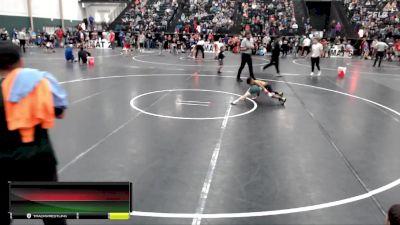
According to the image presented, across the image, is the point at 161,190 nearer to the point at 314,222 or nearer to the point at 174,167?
the point at 174,167

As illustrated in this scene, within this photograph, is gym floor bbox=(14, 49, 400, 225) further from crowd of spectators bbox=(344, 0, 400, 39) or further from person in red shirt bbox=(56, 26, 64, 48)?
person in red shirt bbox=(56, 26, 64, 48)

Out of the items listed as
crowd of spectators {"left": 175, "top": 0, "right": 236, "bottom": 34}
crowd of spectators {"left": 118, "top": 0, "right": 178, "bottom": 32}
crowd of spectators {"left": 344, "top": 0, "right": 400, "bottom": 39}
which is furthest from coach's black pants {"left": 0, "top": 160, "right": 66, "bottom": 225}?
crowd of spectators {"left": 118, "top": 0, "right": 178, "bottom": 32}

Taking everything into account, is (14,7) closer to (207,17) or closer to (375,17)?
(207,17)

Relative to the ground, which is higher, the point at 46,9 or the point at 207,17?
the point at 46,9

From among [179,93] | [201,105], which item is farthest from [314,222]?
[179,93]

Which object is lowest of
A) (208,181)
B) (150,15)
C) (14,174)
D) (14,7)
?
(208,181)

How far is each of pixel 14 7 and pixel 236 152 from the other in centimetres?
3318

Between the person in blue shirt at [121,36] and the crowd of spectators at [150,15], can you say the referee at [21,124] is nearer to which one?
the person in blue shirt at [121,36]

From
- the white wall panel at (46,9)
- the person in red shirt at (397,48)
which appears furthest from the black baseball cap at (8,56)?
the white wall panel at (46,9)

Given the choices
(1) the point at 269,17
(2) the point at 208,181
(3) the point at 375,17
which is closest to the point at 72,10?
(1) the point at 269,17

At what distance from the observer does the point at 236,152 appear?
21.9ft

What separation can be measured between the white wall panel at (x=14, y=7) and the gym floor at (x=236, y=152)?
23829mm

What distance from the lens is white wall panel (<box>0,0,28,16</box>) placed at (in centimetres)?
3196

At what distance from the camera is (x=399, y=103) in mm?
11375
